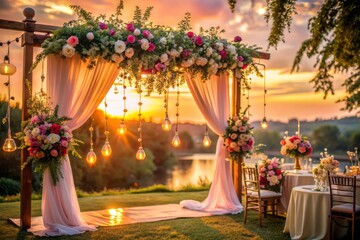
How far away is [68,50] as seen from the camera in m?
6.52

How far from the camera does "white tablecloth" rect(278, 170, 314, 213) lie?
24.0ft

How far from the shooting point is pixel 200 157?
31.0m

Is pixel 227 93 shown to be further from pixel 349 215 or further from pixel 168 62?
pixel 349 215

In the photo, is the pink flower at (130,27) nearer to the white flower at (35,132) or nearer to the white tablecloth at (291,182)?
the white flower at (35,132)

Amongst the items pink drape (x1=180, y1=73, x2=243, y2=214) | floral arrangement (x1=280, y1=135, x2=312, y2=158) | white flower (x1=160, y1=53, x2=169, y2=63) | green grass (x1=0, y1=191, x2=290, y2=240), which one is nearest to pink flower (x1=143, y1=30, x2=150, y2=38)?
white flower (x1=160, y1=53, x2=169, y2=63)

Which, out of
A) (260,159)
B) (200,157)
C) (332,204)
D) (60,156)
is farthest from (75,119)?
(200,157)

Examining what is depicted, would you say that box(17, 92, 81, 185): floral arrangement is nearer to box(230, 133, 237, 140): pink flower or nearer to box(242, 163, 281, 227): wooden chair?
box(242, 163, 281, 227): wooden chair

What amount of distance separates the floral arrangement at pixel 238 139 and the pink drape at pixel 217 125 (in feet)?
0.71

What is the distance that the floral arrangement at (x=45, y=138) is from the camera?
20.3ft

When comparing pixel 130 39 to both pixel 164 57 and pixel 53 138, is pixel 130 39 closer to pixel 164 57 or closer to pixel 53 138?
pixel 164 57

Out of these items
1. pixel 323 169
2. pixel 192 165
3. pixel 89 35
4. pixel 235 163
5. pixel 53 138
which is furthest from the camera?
pixel 192 165

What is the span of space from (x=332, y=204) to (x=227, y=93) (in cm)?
342

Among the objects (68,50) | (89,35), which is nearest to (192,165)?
(89,35)

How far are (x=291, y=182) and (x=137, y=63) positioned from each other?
3.31 metres
